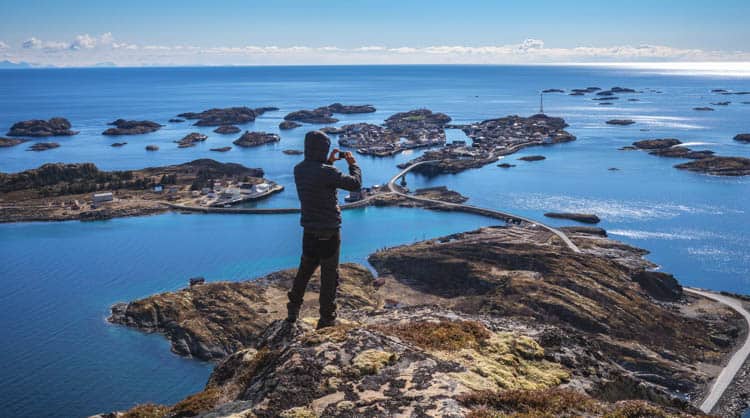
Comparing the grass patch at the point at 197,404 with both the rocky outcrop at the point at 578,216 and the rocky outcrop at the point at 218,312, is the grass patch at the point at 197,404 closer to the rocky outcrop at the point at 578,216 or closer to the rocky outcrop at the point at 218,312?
the rocky outcrop at the point at 218,312

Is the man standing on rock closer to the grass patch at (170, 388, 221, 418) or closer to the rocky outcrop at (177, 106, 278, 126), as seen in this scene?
the grass patch at (170, 388, 221, 418)

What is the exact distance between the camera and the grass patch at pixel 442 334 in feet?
29.9

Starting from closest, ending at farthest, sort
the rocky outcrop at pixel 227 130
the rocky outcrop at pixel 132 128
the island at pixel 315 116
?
the rocky outcrop at pixel 132 128 < the rocky outcrop at pixel 227 130 < the island at pixel 315 116

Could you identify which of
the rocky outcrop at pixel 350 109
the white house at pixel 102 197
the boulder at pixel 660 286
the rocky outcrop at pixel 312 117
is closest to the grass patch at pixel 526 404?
the boulder at pixel 660 286

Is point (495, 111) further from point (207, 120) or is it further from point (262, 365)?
point (262, 365)

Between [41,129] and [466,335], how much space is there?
6311 inches

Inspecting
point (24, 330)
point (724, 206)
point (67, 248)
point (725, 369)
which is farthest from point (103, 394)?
point (724, 206)

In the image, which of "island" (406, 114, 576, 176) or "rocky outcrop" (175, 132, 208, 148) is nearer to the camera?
"island" (406, 114, 576, 176)

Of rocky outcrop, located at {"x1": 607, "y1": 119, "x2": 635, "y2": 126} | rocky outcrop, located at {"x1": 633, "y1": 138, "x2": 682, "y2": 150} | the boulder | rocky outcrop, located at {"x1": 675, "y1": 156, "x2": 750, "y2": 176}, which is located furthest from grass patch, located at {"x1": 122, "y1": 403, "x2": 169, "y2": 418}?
rocky outcrop, located at {"x1": 607, "y1": 119, "x2": 635, "y2": 126}

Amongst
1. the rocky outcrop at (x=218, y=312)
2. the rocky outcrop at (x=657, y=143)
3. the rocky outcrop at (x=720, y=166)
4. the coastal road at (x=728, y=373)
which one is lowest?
the coastal road at (x=728, y=373)

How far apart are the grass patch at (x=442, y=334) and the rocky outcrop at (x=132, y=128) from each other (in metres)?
148

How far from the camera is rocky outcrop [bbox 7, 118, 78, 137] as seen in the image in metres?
138

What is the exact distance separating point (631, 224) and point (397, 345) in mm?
66116

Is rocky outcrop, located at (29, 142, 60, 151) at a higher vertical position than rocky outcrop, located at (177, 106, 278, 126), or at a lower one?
lower
